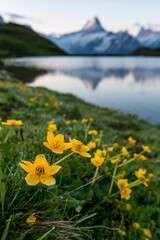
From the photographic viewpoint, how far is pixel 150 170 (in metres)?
3.38

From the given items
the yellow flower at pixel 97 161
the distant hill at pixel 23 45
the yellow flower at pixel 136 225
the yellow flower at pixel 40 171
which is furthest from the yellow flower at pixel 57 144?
the distant hill at pixel 23 45

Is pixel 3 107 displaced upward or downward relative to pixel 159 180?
upward

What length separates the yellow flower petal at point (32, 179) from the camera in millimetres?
869

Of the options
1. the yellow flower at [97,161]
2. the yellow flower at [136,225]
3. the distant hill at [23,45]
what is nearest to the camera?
the yellow flower at [97,161]

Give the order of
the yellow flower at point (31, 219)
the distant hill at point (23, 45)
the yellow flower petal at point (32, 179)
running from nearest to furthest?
the yellow flower petal at point (32, 179) → the yellow flower at point (31, 219) → the distant hill at point (23, 45)

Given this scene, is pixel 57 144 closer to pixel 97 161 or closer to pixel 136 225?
pixel 97 161

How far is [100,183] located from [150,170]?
1.86 meters

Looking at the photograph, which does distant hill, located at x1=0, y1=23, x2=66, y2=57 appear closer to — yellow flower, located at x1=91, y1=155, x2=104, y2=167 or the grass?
the grass

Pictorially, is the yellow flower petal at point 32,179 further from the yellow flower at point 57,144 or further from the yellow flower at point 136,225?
the yellow flower at point 136,225

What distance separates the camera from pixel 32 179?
2.91ft

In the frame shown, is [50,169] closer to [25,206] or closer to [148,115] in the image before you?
[25,206]

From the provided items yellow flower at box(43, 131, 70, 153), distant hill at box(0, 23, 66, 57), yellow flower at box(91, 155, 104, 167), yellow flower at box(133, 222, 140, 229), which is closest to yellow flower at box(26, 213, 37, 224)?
yellow flower at box(43, 131, 70, 153)

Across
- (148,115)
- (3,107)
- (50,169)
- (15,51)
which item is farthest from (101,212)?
(15,51)

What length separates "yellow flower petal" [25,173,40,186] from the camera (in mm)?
869
